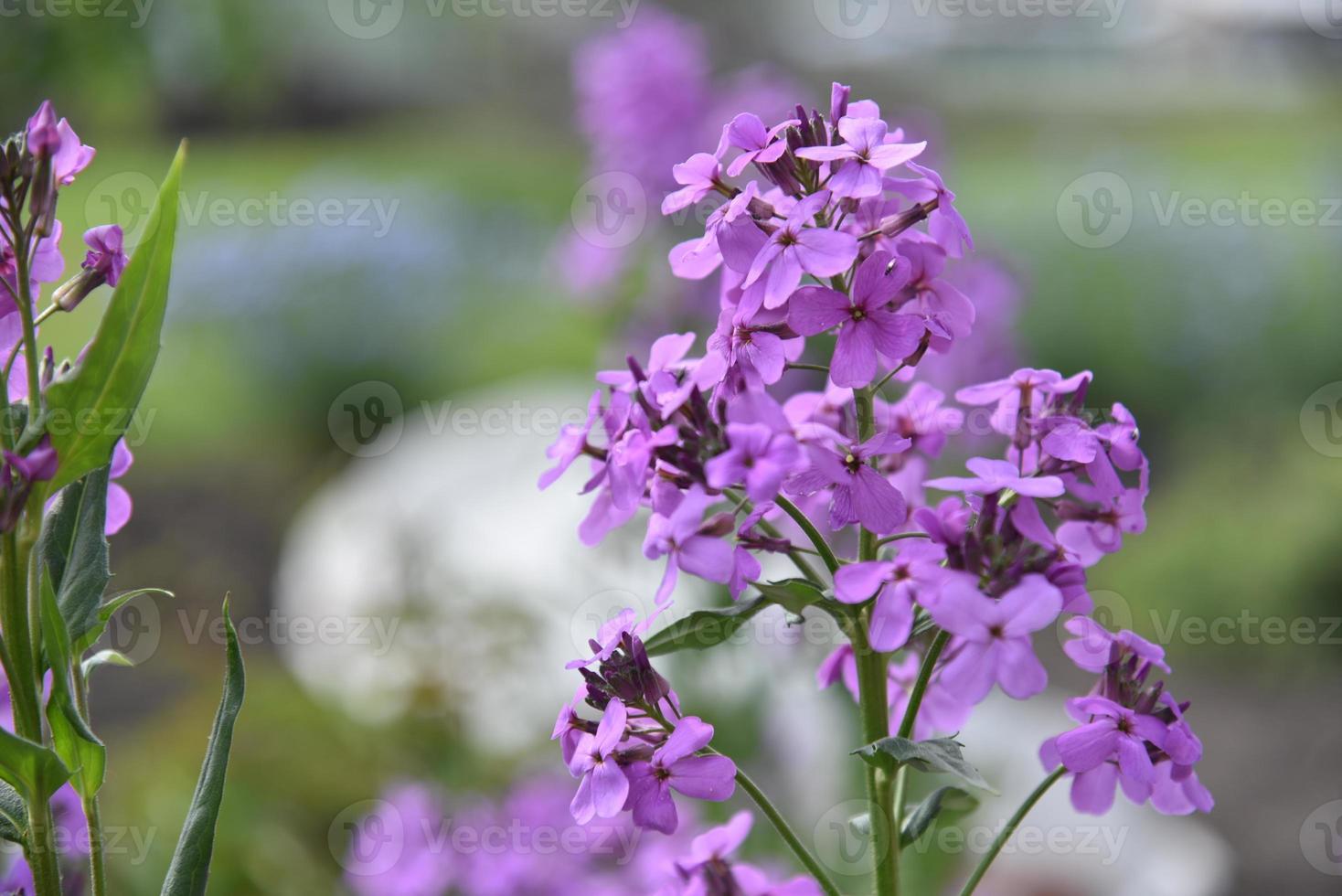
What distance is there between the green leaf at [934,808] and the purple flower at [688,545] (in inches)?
9.5

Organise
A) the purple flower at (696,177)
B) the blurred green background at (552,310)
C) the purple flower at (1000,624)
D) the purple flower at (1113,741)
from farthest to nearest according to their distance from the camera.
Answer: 1. the blurred green background at (552,310)
2. the purple flower at (696,177)
3. the purple flower at (1113,741)
4. the purple flower at (1000,624)

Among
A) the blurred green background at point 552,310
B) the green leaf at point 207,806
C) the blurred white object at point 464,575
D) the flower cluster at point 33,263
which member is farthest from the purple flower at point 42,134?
the blurred green background at point 552,310

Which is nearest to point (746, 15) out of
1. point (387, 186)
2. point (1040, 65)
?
point (387, 186)

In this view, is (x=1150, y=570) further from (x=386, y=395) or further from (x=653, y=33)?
(x=386, y=395)

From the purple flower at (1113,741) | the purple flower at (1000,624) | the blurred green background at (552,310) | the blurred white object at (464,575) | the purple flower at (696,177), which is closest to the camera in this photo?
the purple flower at (1000,624)

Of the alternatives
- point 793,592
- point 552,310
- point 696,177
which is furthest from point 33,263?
point 552,310

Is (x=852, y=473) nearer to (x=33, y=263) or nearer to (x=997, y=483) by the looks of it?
(x=997, y=483)

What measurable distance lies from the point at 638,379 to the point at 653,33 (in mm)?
2515

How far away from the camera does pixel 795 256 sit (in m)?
0.81

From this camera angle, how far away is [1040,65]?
50.5ft

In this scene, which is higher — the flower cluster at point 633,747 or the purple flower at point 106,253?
the purple flower at point 106,253

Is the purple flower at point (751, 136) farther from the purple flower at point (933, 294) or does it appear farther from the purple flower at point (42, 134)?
the purple flower at point (42, 134)

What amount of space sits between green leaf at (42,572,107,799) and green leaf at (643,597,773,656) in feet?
1.22

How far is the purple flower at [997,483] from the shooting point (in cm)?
77
